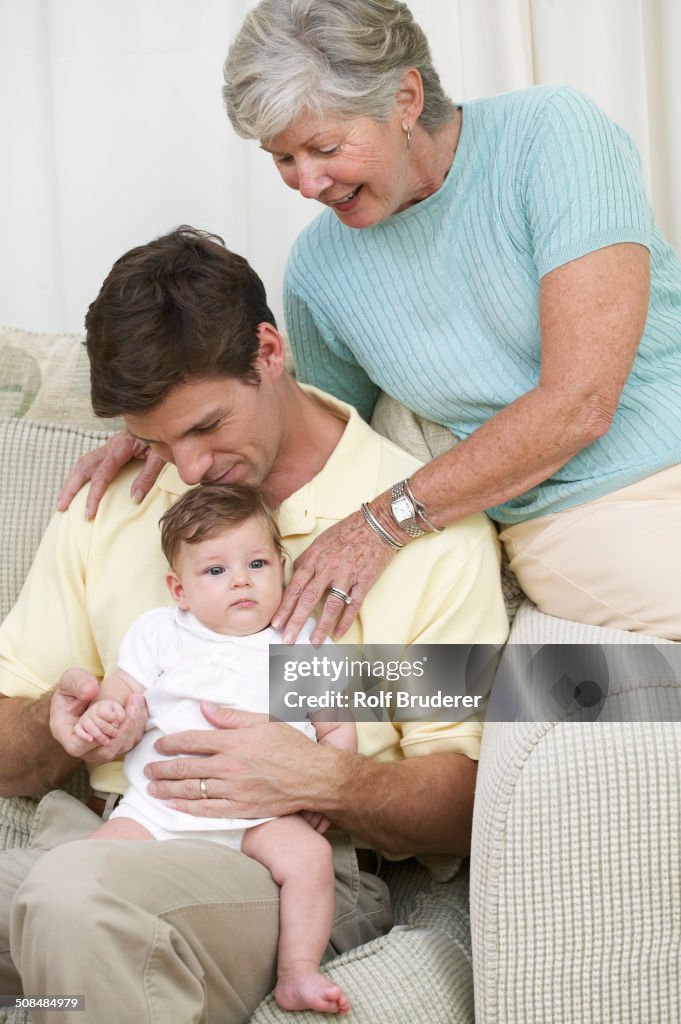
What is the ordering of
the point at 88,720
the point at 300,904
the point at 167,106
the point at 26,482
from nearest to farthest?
the point at 300,904
the point at 88,720
the point at 26,482
the point at 167,106

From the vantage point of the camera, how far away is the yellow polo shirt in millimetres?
1552

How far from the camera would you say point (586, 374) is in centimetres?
152

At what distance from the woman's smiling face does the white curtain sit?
680mm

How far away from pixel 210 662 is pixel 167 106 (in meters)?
1.31

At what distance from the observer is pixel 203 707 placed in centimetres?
143

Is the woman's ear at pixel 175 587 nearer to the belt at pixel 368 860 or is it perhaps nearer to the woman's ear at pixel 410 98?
the belt at pixel 368 860

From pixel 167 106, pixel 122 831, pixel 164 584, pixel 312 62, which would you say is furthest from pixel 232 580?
pixel 167 106

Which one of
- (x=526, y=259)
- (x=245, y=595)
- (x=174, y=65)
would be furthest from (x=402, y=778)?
(x=174, y=65)

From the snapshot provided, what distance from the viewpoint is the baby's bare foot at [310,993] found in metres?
1.19

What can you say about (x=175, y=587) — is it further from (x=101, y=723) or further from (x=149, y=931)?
(x=149, y=931)

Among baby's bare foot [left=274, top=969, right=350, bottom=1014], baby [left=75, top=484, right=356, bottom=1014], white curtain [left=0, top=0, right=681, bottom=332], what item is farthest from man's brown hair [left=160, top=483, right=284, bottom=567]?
white curtain [left=0, top=0, right=681, bottom=332]

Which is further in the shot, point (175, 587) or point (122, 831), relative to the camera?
point (175, 587)

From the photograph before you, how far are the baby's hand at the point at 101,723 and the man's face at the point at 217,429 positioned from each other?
338mm

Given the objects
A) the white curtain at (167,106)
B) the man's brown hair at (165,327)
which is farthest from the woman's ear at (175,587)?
the white curtain at (167,106)
